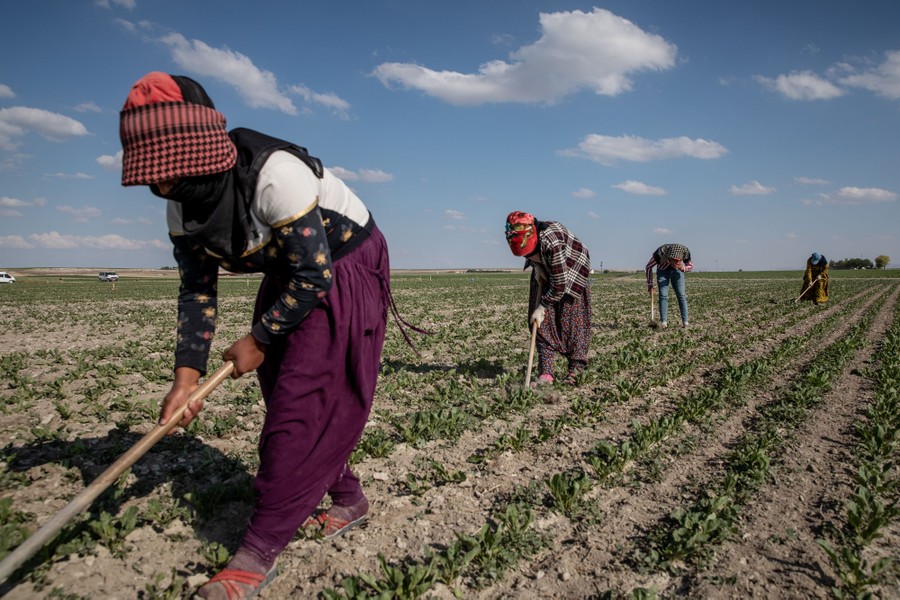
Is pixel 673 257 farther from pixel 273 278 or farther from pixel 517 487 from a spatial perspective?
pixel 273 278

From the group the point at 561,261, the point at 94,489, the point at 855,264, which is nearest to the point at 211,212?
the point at 94,489

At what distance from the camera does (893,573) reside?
2.50m

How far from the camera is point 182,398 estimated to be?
2.33m

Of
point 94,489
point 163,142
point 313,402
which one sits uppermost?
point 163,142

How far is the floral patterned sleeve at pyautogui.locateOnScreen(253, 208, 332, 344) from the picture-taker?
198 centimetres

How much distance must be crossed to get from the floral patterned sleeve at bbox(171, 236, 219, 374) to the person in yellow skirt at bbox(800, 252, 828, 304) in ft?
63.2

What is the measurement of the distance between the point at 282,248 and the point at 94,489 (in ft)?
3.76

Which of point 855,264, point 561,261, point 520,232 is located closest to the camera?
point 520,232

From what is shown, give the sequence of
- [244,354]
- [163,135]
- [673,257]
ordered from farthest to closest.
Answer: [673,257] → [244,354] → [163,135]

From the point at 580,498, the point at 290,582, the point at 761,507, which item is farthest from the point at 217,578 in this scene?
the point at 761,507

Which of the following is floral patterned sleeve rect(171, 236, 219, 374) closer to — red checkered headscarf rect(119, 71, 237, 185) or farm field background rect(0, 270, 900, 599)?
red checkered headscarf rect(119, 71, 237, 185)

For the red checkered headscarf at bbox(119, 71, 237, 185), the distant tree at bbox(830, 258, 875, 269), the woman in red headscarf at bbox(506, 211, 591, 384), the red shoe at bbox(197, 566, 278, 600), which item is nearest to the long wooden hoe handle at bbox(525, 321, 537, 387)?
the woman in red headscarf at bbox(506, 211, 591, 384)

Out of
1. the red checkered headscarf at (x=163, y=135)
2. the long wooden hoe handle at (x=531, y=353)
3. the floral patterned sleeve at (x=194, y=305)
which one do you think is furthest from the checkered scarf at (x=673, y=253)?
the red checkered headscarf at (x=163, y=135)

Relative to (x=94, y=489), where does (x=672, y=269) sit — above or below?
above
